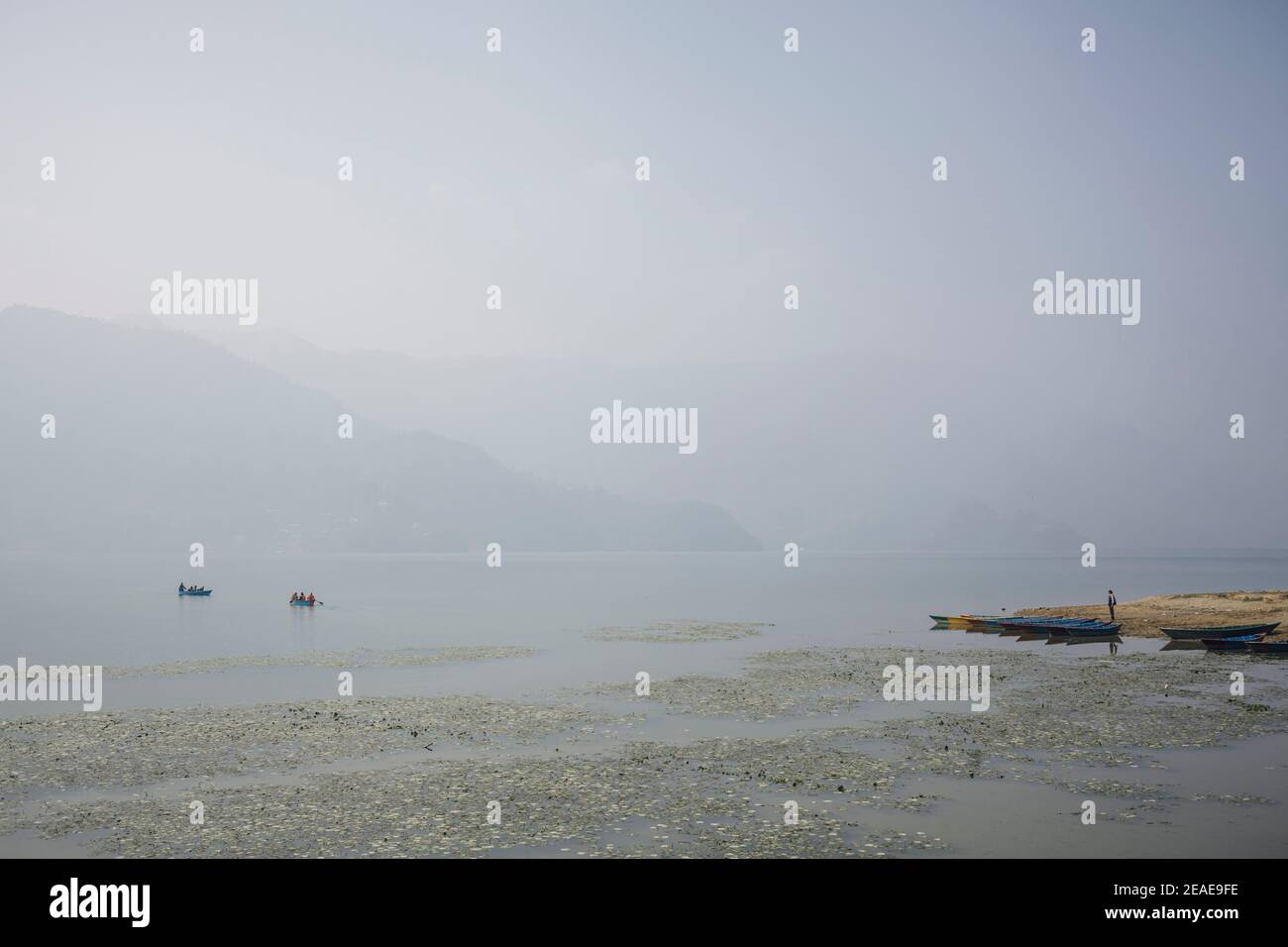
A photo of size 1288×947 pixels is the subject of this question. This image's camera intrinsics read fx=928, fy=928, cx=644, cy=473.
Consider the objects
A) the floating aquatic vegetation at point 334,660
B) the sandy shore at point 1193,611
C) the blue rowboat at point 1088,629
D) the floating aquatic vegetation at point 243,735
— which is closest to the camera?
the floating aquatic vegetation at point 243,735

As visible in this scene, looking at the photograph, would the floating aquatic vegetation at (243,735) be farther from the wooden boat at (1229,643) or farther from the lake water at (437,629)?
the wooden boat at (1229,643)

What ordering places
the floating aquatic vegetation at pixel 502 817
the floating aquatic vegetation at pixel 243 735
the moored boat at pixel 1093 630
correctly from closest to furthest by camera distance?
the floating aquatic vegetation at pixel 502 817 → the floating aquatic vegetation at pixel 243 735 → the moored boat at pixel 1093 630

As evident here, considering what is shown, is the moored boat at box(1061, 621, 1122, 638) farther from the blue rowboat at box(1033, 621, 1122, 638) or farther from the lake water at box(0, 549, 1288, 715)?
the lake water at box(0, 549, 1288, 715)

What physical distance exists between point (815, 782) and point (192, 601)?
136 meters

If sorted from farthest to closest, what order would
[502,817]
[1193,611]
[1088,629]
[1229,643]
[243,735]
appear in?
[1193,611] < [1088,629] < [1229,643] < [243,735] < [502,817]

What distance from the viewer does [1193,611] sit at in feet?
335

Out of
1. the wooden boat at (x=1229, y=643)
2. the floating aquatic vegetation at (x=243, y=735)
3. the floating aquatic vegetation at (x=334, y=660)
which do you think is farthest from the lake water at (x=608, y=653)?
the floating aquatic vegetation at (x=243, y=735)

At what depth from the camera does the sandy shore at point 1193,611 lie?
91.8 meters

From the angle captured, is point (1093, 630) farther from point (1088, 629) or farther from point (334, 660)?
point (334, 660)

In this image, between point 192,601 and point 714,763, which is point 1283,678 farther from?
point 192,601

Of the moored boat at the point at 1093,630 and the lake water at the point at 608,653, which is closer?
the lake water at the point at 608,653

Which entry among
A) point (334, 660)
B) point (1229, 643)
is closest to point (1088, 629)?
point (1229, 643)

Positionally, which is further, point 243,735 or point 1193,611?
point 1193,611

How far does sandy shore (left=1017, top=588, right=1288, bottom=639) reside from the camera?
91812mm
